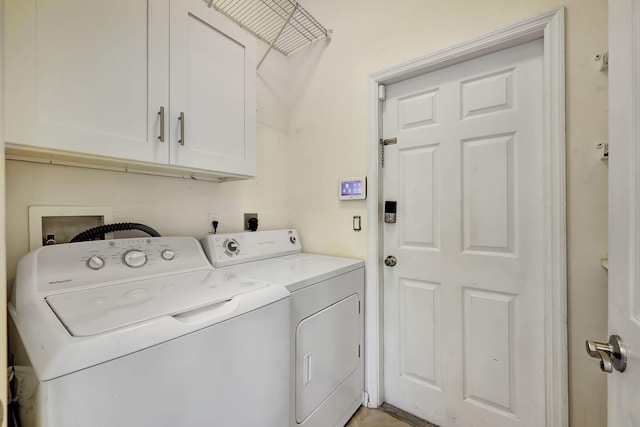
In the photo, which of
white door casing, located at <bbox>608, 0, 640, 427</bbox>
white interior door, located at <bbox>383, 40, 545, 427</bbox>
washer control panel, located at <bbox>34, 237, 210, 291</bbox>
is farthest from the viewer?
white interior door, located at <bbox>383, 40, 545, 427</bbox>

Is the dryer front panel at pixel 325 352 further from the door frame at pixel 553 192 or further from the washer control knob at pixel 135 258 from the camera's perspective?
the door frame at pixel 553 192

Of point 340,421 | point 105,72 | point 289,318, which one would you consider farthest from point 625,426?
point 105,72

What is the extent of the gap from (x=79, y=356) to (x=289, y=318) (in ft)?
2.15

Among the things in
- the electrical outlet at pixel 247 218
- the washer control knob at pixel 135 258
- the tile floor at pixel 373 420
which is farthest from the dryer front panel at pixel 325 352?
the electrical outlet at pixel 247 218

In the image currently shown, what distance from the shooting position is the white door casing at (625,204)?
0.53m

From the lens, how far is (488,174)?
1.38m

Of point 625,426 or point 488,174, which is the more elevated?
point 488,174

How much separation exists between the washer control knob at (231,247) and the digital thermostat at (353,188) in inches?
29.5

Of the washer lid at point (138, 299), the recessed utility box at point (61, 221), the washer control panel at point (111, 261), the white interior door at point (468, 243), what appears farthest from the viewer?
the white interior door at point (468, 243)

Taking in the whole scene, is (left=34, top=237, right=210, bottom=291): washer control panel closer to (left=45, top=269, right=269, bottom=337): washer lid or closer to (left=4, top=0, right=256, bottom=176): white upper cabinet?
(left=45, top=269, right=269, bottom=337): washer lid

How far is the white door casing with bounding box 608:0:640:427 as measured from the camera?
53 centimetres

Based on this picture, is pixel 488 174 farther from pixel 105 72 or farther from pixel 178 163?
pixel 105 72

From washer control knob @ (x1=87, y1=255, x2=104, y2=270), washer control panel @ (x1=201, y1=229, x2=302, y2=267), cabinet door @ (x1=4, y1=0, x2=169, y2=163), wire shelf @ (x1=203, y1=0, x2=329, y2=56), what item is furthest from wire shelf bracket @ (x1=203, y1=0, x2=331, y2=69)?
washer control knob @ (x1=87, y1=255, x2=104, y2=270)

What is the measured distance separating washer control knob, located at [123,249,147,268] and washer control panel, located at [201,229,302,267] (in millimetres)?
329
